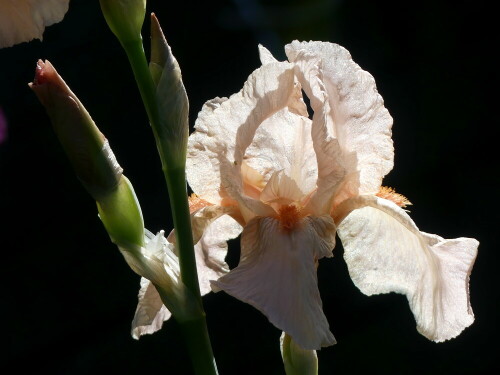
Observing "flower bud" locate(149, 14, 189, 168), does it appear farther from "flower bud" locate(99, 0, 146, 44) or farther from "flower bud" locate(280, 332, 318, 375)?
"flower bud" locate(280, 332, 318, 375)

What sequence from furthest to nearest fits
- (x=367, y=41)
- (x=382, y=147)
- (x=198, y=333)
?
(x=367, y=41) < (x=382, y=147) < (x=198, y=333)

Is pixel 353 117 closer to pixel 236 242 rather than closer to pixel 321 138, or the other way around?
pixel 321 138

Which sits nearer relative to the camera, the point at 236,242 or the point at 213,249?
the point at 213,249

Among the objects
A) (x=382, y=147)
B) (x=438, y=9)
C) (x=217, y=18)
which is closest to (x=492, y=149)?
(x=438, y=9)

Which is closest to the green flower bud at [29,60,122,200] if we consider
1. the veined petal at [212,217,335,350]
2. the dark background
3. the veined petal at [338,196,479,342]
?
the veined petal at [212,217,335,350]

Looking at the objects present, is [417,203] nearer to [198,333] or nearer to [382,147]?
[382,147]

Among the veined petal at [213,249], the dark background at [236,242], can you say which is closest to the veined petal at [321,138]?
the veined petal at [213,249]

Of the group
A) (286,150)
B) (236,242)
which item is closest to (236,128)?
(286,150)

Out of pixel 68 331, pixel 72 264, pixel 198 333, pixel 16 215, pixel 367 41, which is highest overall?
pixel 367 41
